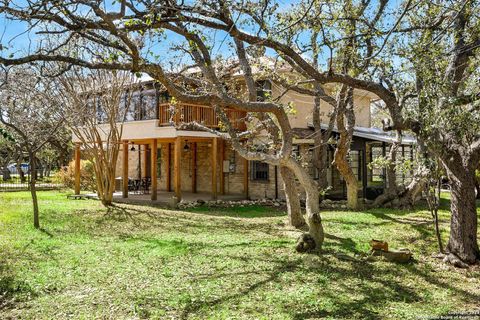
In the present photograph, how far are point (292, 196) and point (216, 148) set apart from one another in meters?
7.19

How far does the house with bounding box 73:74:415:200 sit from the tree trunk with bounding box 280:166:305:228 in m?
4.51

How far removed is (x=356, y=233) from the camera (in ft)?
34.5

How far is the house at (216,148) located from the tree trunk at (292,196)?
451cm

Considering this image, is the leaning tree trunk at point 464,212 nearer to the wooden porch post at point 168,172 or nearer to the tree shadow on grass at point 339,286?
the tree shadow on grass at point 339,286

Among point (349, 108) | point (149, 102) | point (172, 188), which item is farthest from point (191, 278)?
point (172, 188)

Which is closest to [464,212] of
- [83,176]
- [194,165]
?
[194,165]

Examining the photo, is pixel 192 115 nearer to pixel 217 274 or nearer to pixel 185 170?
pixel 185 170

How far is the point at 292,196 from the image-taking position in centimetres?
1112

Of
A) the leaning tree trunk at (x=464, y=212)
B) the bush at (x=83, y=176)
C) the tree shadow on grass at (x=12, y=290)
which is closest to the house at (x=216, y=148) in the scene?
the bush at (x=83, y=176)

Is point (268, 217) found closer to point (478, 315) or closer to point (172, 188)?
point (478, 315)

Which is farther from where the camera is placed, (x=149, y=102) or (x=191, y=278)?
(x=149, y=102)

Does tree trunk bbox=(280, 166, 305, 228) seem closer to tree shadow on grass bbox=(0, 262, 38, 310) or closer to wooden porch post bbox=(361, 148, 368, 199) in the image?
tree shadow on grass bbox=(0, 262, 38, 310)

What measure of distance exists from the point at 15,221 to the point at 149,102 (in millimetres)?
8202

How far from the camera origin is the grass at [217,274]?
541 centimetres
